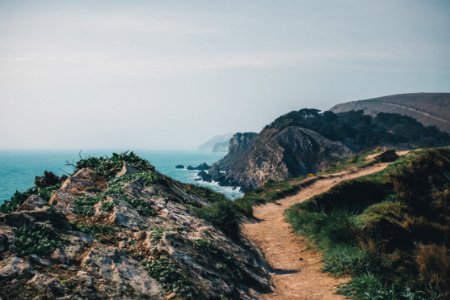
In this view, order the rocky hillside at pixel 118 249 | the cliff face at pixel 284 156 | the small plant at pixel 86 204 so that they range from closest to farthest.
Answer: the rocky hillside at pixel 118 249, the small plant at pixel 86 204, the cliff face at pixel 284 156

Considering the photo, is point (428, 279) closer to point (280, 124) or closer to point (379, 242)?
point (379, 242)

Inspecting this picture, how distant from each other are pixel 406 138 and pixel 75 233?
308ft

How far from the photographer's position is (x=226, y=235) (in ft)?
42.5

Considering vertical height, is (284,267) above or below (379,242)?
A: below

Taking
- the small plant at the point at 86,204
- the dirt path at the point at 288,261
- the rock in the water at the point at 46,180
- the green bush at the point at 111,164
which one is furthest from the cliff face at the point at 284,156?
the small plant at the point at 86,204

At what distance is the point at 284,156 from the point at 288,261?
6710 centimetres

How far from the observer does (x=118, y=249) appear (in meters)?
8.61

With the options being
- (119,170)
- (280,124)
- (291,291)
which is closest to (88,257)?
(291,291)

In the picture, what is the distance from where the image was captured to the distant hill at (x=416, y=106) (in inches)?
4377

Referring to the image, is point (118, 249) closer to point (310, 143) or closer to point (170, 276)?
point (170, 276)

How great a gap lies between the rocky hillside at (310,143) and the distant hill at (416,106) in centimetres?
1467

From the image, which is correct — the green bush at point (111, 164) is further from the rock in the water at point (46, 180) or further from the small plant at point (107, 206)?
the small plant at point (107, 206)

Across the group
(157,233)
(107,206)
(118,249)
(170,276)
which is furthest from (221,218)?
(170,276)

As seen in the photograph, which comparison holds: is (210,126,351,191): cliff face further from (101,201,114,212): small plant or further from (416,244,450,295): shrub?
(101,201,114,212): small plant
